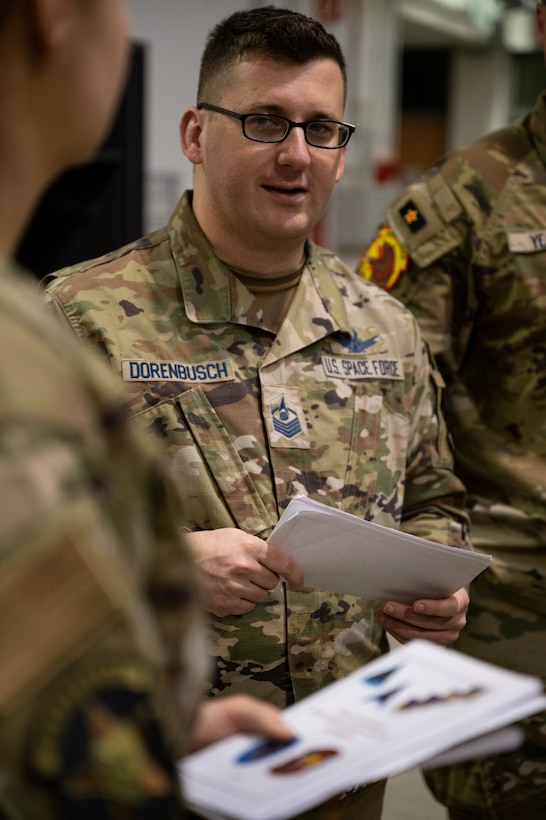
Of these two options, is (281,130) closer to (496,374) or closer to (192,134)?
(192,134)

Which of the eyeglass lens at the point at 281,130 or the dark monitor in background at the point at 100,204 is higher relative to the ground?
the eyeglass lens at the point at 281,130

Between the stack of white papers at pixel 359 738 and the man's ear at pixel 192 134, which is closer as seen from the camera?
the stack of white papers at pixel 359 738

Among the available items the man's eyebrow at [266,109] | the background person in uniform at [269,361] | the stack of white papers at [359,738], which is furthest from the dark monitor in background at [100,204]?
the stack of white papers at [359,738]

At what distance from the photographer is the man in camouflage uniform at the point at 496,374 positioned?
2.07m

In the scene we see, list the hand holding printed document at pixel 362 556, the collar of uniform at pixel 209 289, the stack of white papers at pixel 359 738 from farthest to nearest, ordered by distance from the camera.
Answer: the collar of uniform at pixel 209 289
the hand holding printed document at pixel 362 556
the stack of white papers at pixel 359 738

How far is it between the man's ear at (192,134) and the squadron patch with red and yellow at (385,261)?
0.52m

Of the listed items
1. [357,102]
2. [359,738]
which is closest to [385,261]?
[359,738]

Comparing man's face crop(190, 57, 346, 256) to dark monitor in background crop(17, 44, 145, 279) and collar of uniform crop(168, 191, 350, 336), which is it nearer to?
collar of uniform crop(168, 191, 350, 336)

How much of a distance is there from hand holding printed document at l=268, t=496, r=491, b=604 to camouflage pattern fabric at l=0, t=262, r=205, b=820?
26.6 inches

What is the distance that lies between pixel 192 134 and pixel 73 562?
133cm

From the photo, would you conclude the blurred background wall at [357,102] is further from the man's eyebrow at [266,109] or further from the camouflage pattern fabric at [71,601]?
the camouflage pattern fabric at [71,601]

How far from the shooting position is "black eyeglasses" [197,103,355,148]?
171 centimetres

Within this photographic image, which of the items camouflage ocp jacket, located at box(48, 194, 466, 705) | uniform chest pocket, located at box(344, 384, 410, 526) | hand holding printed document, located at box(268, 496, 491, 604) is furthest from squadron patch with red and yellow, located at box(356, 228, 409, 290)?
hand holding printed document, located at box(268, 496, 491, 604)

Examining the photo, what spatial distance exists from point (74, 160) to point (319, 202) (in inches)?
40.6
